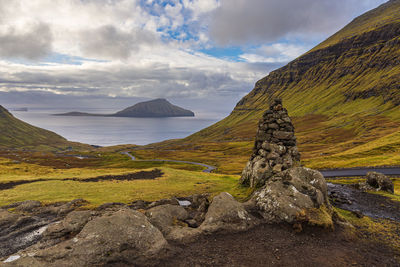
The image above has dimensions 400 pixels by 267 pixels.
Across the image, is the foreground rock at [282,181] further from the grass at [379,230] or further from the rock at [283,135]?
the grass at [379,230]

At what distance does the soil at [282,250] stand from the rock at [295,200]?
1.12 meters

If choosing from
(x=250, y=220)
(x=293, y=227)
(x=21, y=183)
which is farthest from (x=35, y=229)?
(x=21, y=183)

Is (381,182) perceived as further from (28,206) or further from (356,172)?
(28,206)

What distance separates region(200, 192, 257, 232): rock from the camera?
20.9m

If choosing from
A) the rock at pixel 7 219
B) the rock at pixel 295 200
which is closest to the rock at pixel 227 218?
the rock at pixel 295 200

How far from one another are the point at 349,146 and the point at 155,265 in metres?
151

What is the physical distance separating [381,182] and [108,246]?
50.7 meters

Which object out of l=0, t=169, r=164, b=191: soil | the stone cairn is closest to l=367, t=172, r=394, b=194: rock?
the stone cairn

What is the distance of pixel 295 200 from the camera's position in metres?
23.1

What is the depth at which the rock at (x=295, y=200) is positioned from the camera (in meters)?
21.6

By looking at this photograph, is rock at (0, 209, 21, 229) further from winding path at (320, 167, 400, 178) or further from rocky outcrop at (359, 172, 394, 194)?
winding path at (320, 167, 400, 178)

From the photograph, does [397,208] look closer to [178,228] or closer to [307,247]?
[307,247]

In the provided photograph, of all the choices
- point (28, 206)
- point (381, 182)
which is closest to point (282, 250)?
point (28, 206)

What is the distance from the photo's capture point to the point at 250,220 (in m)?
22.0
